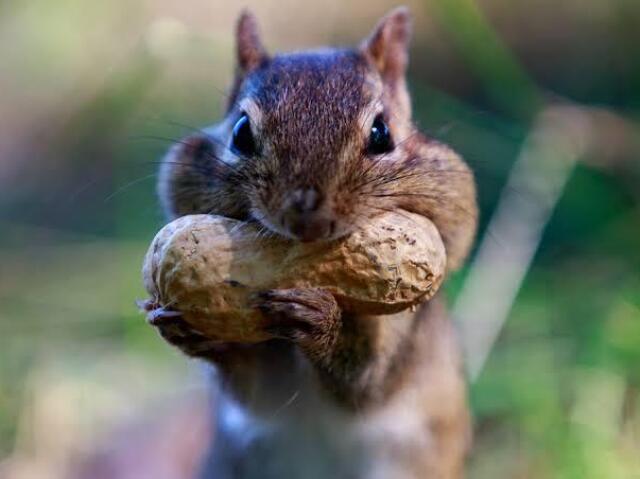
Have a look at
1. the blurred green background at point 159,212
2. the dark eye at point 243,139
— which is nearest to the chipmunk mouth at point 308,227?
the dark eye at point 243,139

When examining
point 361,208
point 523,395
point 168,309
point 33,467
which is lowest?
point 33,467

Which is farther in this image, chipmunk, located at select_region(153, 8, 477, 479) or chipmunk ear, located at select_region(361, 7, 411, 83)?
chipmunk ear, located at select_region(361, 7, 411, 83)

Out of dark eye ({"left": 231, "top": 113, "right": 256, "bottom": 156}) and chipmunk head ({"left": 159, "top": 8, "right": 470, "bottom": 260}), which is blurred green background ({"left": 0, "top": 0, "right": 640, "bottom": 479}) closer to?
chipmunk head ({"left": 159, "top": 8, "right": 470, "bottom": 260})

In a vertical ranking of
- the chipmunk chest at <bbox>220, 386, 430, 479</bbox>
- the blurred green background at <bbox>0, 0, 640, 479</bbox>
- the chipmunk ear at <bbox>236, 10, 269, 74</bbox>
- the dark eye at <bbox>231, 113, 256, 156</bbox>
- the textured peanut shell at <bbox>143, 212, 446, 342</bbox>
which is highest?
the dark eye at <bbox>231, 113, 256, 156</bbox>

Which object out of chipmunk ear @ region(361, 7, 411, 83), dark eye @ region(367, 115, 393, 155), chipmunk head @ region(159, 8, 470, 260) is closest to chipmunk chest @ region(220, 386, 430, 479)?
chipmunk head @ region(159, 8, 470, 260)

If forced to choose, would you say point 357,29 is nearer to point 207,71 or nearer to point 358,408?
point 207,71

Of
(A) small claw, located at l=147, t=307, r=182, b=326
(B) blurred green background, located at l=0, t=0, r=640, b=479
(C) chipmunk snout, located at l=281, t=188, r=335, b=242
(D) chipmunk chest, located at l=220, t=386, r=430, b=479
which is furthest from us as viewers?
(B) blurred green background, located at l=0, t=0, r=640, b=479

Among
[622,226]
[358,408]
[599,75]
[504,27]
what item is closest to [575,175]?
[622,226]

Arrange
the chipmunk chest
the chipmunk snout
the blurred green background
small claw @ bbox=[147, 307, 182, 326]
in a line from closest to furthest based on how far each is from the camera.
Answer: the chipmunk snout → small claw @ bbox=[147, 307, 182, 326] → the chipmunk chest → the blurred green background
